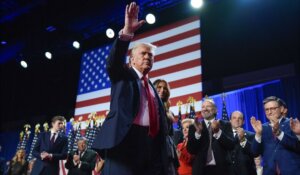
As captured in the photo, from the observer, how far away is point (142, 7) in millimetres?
6910

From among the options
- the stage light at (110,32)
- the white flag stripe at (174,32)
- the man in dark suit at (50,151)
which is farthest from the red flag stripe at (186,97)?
the man in dark suit at (50,151)

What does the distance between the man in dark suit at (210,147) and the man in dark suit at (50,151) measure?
2380 millimetres

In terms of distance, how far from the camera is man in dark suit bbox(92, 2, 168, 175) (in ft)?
5.54

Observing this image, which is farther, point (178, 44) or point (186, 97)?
point (178, 44)

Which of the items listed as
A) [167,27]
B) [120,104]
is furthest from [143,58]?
[167,27]

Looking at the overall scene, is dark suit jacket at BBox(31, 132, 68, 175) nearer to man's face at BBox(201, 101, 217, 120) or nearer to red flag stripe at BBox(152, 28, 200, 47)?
man's face at BBox(201, 101, 217, 120)

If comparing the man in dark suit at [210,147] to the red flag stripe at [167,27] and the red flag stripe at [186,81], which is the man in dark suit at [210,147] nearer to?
the red flag stripe at [186,81]

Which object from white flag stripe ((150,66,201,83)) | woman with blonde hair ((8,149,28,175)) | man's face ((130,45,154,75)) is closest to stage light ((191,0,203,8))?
white flag stripe ((150,66,201,83))

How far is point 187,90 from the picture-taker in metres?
6.38

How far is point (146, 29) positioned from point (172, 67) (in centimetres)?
149

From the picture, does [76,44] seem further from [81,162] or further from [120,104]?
[120,104]

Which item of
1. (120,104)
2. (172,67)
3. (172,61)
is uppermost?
(172,61)

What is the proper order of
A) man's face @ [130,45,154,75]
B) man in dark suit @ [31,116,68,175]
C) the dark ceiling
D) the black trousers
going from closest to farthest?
the black trousers, man's face @ [130,45,154,75], man in dark suit @ [31,116,68,175], the dark ceiling

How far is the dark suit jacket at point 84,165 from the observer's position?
5.07m
